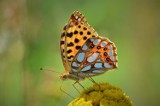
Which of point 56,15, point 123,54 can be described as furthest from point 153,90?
point 56,15

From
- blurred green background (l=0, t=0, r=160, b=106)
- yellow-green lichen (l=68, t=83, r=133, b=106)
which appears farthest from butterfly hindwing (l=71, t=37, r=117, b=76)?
blurred green background (l=0, t=0, r=160, b=106)

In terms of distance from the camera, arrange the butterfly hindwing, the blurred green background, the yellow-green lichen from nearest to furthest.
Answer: the yellow-green lichen < the butterfly hindwing < the blurred green background

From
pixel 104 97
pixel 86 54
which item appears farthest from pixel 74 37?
pixel 104 97

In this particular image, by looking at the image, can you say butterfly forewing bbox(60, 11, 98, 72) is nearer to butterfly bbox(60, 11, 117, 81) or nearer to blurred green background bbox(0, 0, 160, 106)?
butterfly bbox(60, 11, 117, 81)

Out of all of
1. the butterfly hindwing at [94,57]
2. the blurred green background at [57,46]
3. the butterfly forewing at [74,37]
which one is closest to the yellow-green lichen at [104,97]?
the butterfly hindwing at [94,57]

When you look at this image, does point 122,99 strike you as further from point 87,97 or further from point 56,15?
point 56,15

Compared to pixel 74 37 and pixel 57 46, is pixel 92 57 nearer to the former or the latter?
pixel 74 37
